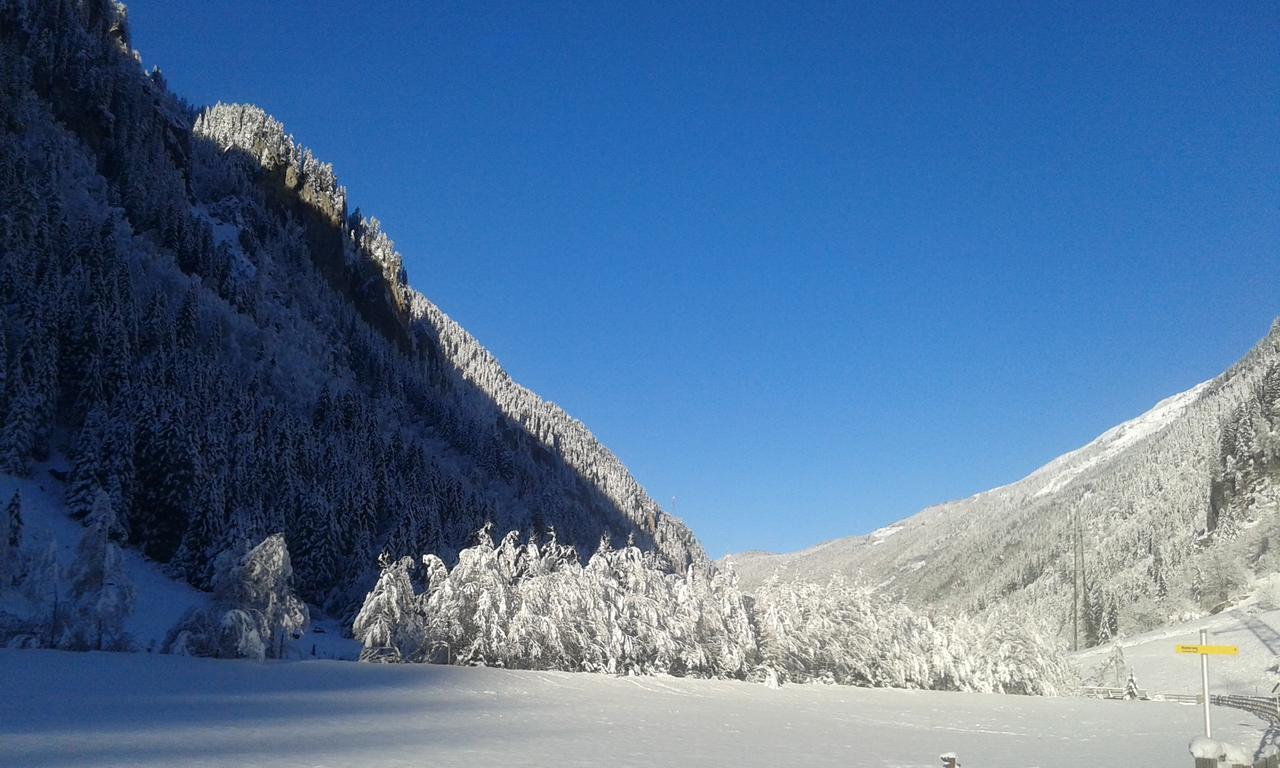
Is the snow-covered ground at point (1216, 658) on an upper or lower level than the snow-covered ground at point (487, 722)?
upper

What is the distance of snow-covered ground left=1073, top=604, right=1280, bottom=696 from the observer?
5515 cm

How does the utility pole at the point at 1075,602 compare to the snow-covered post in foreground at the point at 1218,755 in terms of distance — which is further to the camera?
the utility pole at the point at 1075,602

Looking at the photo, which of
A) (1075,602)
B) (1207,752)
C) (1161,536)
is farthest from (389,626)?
(1161,536)

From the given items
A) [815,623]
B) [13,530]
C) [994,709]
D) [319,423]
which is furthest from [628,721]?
[319,423]

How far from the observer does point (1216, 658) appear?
61531 mm

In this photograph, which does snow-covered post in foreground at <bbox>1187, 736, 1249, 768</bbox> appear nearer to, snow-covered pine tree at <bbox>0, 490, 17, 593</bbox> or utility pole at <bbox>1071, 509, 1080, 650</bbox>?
snow-covered pine tree at <bbox>0, 490, 17, 593</bbox>

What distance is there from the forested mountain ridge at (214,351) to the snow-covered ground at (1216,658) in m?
35.8

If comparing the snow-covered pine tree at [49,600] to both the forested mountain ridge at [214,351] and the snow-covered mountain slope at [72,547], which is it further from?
the snow-covered mountain slope at [72,547]

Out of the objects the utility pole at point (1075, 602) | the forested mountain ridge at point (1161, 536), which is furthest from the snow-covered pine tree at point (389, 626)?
the utility pole at point (1075, 602)

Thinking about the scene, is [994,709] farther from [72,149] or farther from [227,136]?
[227,136]

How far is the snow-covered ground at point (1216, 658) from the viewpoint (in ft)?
181

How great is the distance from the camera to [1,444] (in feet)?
154

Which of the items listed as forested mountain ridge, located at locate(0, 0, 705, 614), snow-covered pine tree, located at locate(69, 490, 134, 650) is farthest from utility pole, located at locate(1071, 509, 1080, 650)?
snow-covered pine tree, located at locate(69, 490, 134, 650)

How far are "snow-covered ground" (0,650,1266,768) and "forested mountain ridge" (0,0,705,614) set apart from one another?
16.3m
